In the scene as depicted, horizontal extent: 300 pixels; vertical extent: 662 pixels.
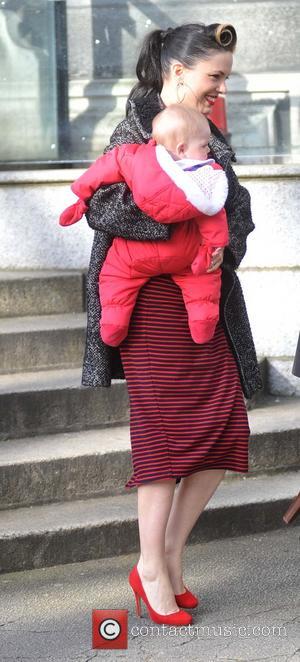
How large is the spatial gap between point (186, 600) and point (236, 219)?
1203 millimetres

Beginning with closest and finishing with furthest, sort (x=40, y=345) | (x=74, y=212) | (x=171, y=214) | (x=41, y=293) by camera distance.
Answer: (x=171, y=214) < (x=74, y=212) < (x=40, y=345) < (x=41, y=293)

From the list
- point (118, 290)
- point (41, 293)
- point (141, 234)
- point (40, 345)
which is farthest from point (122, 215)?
point (41, 293)

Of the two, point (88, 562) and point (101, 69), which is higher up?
point (101, 69)

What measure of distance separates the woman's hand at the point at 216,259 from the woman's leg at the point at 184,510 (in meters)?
0.65

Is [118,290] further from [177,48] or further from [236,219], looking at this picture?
[177,48]

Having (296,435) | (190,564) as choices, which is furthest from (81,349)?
(190,564)

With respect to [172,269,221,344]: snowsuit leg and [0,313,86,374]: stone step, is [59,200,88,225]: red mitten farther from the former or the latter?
[0,313,86,374]: stone step

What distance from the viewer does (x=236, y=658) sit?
335cm

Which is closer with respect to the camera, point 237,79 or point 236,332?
point 236,332

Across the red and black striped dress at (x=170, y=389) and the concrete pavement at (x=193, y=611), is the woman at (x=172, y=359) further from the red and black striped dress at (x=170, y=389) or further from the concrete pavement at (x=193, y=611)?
the concrete pavement at (x=193, y=611)

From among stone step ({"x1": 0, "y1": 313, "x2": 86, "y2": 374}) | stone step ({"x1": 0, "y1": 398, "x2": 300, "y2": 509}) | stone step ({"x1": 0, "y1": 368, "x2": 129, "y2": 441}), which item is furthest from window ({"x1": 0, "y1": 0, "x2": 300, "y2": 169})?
stone step ({"x1": 0, "y1": 398, "x2": 300, "y2": 509})

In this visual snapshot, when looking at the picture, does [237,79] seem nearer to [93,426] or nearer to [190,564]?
[93,426]

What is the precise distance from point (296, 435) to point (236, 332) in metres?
1.42

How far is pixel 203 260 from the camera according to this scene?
3305 millimetres
